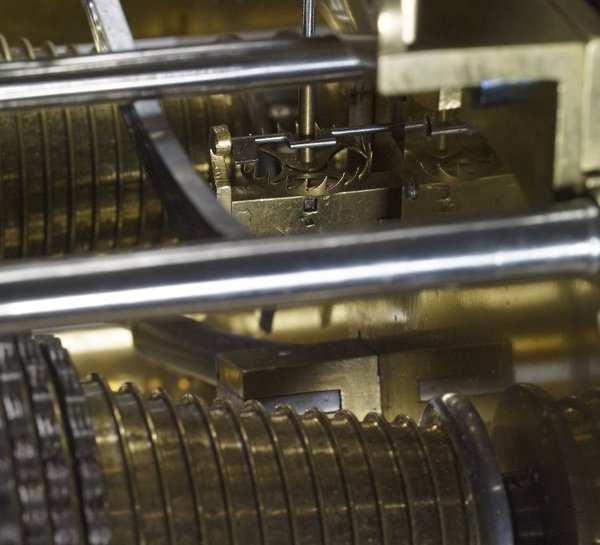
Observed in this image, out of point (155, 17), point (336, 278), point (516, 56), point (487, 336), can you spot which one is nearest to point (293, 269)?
point (336, 278)

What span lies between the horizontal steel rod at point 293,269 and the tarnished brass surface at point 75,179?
657 mm

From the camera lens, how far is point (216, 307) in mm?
695

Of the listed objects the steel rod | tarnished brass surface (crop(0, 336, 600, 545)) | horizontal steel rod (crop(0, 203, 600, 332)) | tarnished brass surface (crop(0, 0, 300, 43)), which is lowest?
tarnished brass surface (crop(0, 336, 600, 545))

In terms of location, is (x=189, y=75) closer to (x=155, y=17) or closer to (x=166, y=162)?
(x=166, y=162)

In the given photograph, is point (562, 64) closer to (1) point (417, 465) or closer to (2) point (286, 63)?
(2) point (286, 63)

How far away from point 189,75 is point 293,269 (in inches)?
9.0

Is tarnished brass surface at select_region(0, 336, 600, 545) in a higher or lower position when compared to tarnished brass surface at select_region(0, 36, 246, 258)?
lower

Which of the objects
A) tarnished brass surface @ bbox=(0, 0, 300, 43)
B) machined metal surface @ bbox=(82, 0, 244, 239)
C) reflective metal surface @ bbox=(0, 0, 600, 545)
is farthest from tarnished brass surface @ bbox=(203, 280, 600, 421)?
tarnished brass surface @ bbox=(0, 0, 300, 43)

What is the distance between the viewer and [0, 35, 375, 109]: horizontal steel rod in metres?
0.87

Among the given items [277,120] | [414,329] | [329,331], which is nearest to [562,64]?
[414,329]

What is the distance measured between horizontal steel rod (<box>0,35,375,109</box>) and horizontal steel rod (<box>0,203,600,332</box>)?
20 cm

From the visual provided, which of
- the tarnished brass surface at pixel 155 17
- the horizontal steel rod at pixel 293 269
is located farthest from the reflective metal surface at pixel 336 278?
the tarnished brass surface at pixel 155 17

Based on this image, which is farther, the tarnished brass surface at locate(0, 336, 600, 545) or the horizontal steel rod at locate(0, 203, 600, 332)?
the tarnished brass surface at locate(0, 336, 600, 545)

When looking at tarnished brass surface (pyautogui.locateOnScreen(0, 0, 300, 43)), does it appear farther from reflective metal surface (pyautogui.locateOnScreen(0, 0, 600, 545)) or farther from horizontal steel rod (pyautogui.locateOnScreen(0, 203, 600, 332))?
horizontal steel rod (pyautogui.locateOnScreen(0, 203, 600, 332))
